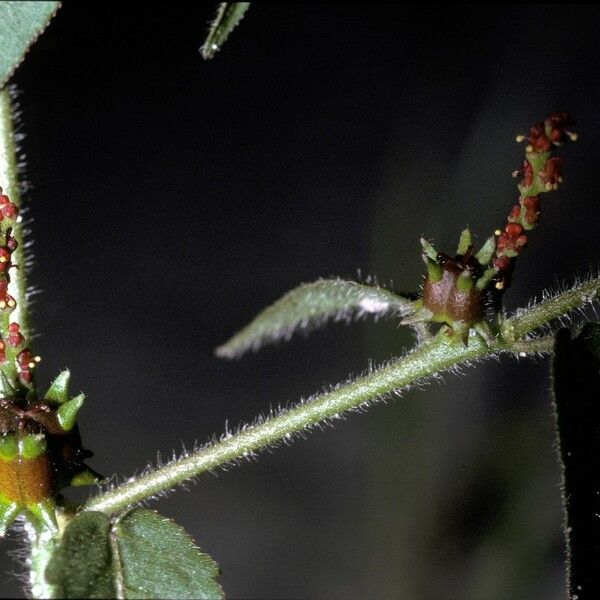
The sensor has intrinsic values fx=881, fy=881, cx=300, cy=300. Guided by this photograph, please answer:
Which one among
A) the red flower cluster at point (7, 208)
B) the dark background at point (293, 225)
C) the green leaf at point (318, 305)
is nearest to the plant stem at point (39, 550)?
the red flower cluster at point (7, 208)

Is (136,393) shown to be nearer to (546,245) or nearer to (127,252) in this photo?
(127,252)

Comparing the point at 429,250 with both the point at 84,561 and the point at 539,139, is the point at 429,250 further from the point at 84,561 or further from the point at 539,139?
the point at 84,561

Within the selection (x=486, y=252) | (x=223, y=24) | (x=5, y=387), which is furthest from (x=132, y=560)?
(x=223, y=24)

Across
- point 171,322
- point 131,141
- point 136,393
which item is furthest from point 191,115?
point 136,393

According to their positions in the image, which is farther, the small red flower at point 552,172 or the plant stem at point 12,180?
the plant stem at point 12,180

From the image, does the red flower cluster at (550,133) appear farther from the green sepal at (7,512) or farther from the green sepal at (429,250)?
the green sepal at (7,512)
